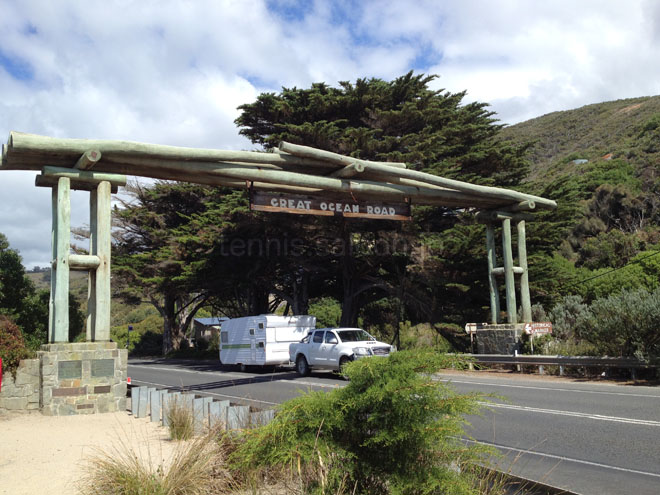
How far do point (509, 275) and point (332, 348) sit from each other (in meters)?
6.48

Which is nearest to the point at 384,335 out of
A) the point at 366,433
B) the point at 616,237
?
the point at 616,237

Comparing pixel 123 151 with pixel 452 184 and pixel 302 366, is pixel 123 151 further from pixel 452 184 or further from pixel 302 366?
pixel 302 366

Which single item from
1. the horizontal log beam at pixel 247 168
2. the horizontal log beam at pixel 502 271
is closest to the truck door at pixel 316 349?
the horizontal log beam at pixel 247 168

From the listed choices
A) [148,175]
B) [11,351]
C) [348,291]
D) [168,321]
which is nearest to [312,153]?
[148,175]

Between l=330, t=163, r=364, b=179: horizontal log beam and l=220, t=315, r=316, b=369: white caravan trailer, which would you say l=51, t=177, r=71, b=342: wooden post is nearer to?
l=330, t=163, r=364, b=179: horizontal log beam

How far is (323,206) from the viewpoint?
1634 centimetres

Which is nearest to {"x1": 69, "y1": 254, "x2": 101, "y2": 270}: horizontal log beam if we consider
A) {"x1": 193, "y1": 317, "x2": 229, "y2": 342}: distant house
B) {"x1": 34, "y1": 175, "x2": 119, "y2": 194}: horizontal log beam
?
{"x1": 34, "y1": 175, "x2": 119, "y2": 194}: horizontal log beam

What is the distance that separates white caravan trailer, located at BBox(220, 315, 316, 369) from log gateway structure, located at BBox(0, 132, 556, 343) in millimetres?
7978

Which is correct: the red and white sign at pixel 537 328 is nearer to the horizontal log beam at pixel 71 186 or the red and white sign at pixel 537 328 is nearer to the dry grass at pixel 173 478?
the horizontal log beam at pixel 71 186

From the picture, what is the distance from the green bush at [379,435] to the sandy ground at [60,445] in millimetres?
2023

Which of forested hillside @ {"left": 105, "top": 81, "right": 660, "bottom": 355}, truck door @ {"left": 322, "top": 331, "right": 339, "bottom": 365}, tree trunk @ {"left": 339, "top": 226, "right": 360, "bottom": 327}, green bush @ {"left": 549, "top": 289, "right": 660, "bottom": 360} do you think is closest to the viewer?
green bush @ {"left": 549, "top": 289, "right": 660, "bottom": 360}

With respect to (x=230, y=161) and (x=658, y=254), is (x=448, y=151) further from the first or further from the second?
(x=230, y=161)

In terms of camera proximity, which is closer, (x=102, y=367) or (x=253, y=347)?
(x=102, y=367)

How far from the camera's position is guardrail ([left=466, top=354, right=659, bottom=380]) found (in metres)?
15.0
